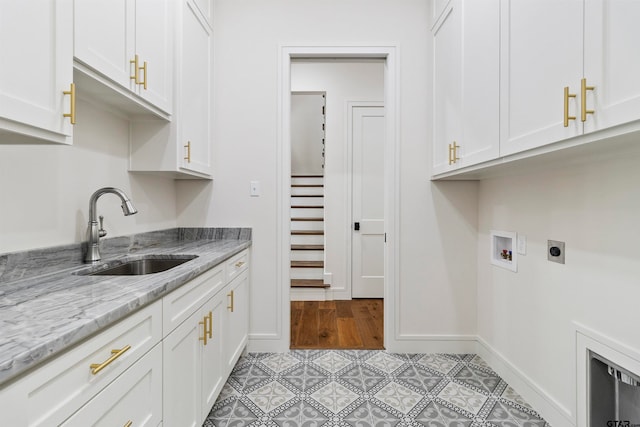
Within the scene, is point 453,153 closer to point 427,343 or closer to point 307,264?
point 427,343

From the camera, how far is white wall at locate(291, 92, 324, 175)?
222 inches

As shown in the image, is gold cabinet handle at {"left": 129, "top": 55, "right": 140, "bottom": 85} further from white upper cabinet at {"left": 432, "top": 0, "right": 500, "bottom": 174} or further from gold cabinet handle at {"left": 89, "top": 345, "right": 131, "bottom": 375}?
white upper cabinet at {"left": 432, "top": 0, "right": 500, "bottom": 174}

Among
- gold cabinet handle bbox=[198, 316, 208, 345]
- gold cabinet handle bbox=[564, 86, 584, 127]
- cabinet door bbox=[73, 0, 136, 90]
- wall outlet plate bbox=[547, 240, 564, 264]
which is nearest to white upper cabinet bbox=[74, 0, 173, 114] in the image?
cabinet door bbox=[73, 0, 136, 90]

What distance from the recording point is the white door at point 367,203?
11.9ft

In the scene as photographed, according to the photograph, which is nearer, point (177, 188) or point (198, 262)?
point (198, 262)

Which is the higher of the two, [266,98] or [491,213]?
[266,98]

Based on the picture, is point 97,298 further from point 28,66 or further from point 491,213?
point 491,213

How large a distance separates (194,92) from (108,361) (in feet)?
5.47

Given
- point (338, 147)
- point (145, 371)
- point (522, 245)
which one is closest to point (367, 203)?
point (338, 147)

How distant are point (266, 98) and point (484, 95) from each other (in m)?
1.48

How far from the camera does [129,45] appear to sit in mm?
1338

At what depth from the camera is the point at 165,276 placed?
43.9 inches

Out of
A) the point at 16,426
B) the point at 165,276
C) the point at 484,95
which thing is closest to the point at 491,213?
the point at 484,95

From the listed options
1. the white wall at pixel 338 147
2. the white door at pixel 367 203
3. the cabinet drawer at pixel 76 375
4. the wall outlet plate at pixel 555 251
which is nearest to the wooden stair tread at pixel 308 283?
the white wall at pixel 338 147
